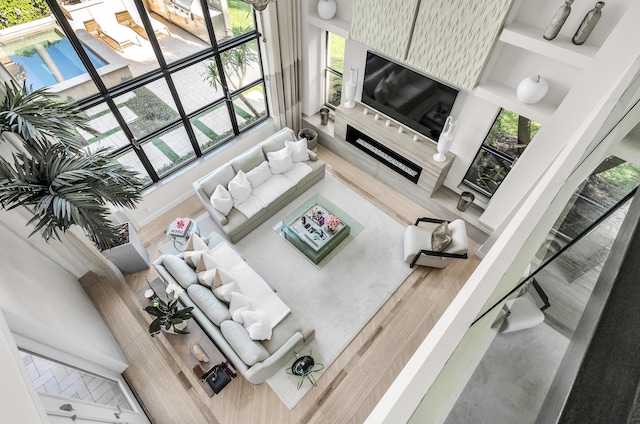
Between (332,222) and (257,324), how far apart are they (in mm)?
1839

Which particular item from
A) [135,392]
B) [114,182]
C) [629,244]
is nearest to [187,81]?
[114,182]

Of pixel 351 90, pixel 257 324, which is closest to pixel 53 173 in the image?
pixel 257 324

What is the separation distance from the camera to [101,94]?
424 centimetres

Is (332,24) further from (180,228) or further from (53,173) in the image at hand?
(53,173)

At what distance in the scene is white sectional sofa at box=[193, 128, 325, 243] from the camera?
5043 millimetres

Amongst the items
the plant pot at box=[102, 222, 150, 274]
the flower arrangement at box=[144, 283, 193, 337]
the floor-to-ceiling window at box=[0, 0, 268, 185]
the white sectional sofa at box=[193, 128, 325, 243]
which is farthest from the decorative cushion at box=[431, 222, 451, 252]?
the plant pot at box=[102, 222, 150, 274]

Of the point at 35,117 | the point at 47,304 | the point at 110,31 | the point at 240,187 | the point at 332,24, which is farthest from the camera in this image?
the point at 332,24

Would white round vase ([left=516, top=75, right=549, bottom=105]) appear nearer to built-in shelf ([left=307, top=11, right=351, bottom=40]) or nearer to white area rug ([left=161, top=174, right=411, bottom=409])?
white area rug ([left=161, top=174, right=411, bottom=409])

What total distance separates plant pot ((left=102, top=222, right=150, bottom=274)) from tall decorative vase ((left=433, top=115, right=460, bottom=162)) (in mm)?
4498

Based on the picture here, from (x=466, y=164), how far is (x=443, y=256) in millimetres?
1554

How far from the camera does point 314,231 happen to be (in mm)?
4926

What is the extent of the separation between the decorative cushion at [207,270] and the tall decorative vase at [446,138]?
141 inches

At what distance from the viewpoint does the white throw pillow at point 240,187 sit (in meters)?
5.05

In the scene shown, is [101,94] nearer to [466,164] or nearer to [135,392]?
[135,392]
